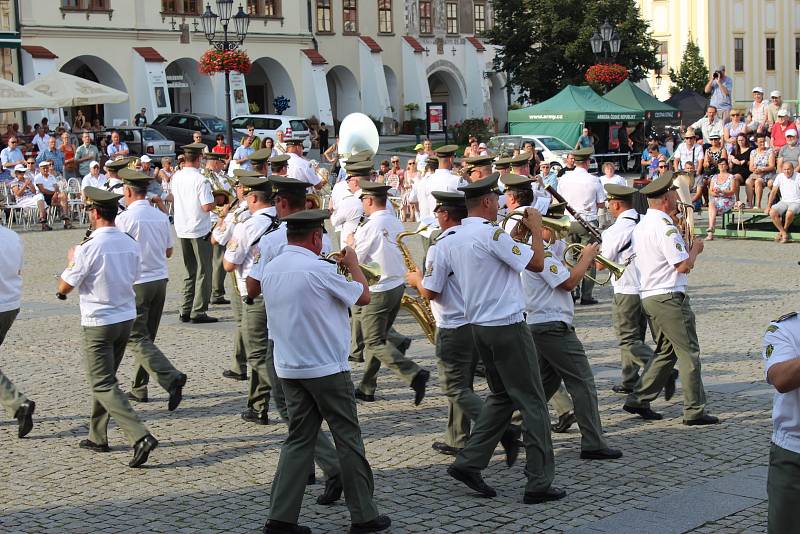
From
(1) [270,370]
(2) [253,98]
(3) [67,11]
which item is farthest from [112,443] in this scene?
(2) [253,98]

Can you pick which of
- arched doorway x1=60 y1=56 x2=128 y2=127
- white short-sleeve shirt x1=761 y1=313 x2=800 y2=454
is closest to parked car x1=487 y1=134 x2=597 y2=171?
arched doorway x1=60 y1=56 x2=128 y2=127

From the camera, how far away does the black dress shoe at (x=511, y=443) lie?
8.08m

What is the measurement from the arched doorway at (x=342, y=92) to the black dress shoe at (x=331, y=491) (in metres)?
47.9

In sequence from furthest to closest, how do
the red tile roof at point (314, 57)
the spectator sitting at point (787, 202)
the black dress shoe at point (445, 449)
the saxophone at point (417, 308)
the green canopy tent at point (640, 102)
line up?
1. the red tile roof at point (314, 57)
2. the green canopy tent at point (640, 102)
3. the spectator sitting at point (787, 202)
4. the saxophone at point (417, 308)
5. the black dress shoe at point (445, 449)

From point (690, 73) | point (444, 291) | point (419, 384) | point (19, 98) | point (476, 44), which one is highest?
point (476, 44)

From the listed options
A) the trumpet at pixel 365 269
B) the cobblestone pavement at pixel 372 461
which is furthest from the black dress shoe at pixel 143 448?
the trumpet at pixel 365 269

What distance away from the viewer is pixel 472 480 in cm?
744

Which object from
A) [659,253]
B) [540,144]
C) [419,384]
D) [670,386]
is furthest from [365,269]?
[540,144]

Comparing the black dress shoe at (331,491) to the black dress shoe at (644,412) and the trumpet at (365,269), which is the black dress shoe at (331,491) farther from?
the black dress shoe at (644,412)

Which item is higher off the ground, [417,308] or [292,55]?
[292,55]

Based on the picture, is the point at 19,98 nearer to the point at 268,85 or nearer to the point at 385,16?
the point at 268,85

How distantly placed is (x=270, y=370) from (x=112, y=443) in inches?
51.1

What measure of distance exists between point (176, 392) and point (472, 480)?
316 centimetres

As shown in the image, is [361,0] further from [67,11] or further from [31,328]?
[31,328]
